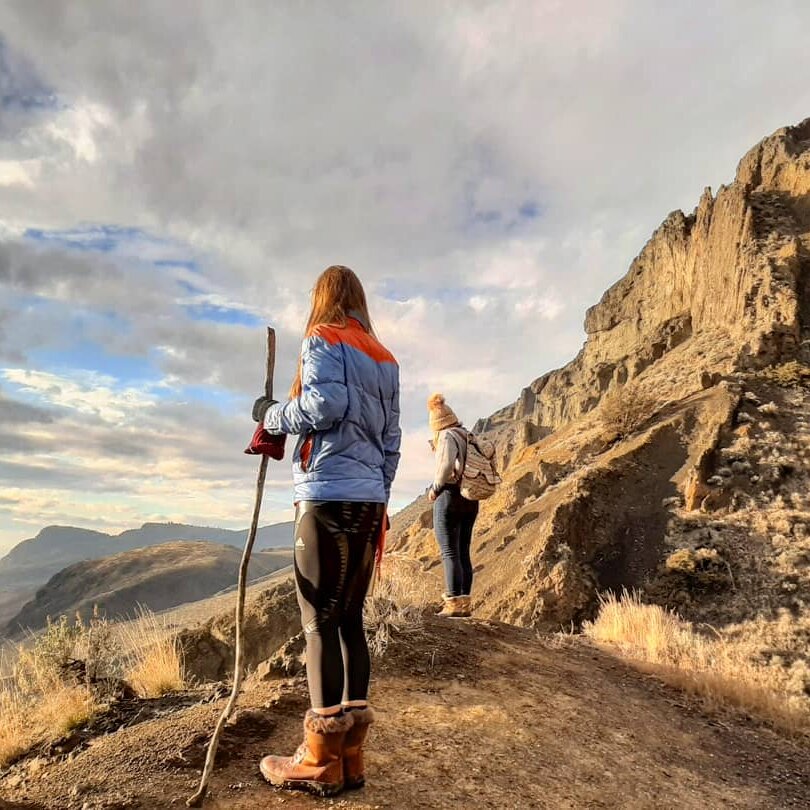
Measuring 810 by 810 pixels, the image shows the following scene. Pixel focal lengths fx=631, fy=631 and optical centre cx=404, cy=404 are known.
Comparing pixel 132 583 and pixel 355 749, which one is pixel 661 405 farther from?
pixel 132 583

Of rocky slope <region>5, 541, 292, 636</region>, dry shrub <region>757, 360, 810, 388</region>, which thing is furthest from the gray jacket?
rocky slope <region>5, 541, 292, 636</region>

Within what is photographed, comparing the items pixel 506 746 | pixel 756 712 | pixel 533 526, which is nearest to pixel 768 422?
pixel 533 526

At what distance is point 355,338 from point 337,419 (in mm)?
418

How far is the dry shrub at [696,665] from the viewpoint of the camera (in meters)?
5.33

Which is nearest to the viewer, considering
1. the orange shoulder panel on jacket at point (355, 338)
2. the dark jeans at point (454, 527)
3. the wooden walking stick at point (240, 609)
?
the wooden walking stick at point (240, 609)

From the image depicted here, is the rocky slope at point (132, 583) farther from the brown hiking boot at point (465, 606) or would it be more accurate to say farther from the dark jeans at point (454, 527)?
the dark jeans at point (454, 527)

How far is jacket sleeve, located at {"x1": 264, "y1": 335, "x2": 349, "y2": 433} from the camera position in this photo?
8.95 feet

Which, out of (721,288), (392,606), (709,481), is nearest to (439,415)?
(392,606)

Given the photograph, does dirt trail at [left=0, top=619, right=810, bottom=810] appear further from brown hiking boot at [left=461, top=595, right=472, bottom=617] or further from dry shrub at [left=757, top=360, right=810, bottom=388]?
dry shrub at [left=757, top=360, right=810, bottom=388]

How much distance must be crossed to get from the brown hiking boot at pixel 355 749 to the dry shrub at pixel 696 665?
378cm

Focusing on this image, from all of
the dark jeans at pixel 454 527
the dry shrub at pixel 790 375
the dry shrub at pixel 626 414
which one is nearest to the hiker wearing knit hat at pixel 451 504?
the dark jeans at pixel 454 527

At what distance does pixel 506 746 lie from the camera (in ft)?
11.9

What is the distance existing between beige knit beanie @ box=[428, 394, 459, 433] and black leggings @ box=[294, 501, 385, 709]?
3288 millimetres

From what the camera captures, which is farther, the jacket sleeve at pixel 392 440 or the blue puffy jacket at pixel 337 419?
the jacket sleeve at pixel 392 440
